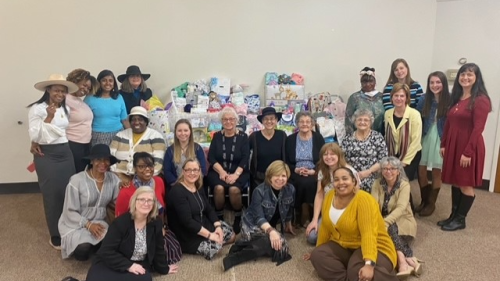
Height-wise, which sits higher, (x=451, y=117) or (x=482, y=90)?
(x=482, y=90)

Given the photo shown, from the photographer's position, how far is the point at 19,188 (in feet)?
14.3

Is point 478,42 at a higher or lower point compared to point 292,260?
higher

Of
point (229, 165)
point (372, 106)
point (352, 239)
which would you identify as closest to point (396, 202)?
point (352, 239)

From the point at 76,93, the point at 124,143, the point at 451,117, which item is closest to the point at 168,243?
the point at 124,143

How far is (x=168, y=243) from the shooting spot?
2.76 meters

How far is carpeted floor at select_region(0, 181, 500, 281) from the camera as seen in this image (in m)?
2.58

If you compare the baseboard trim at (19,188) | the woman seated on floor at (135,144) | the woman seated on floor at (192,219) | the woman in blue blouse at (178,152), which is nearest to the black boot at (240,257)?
the woman seated on floor at (192,219)

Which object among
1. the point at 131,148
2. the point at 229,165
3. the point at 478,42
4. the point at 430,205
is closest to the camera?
the point at 131,148

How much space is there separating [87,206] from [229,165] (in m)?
1.23

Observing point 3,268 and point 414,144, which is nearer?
point 3,268

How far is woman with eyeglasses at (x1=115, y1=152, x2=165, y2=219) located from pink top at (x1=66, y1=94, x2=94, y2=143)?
0.65 metres

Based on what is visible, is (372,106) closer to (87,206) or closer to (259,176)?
(259,176)

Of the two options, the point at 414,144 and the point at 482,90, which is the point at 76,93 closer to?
the point at 414,144

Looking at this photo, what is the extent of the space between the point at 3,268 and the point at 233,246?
1662 millimetres
